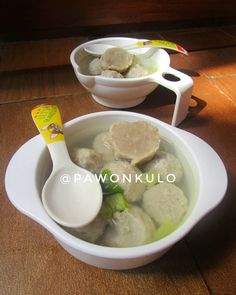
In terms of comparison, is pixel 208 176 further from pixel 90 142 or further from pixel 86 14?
pixel 86 14

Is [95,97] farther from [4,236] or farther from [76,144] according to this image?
[4,236]

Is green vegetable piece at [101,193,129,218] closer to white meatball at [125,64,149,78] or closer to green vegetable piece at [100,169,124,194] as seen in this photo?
green vegetable piece at [100,169,124,194]

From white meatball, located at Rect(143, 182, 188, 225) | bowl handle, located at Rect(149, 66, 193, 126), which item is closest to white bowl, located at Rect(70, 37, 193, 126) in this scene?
bowl handle, located at Rect(149, 66, 193, 126)

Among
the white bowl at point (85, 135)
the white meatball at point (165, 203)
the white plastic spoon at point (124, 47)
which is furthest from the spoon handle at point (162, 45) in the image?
the white meatball at point (165, 203)

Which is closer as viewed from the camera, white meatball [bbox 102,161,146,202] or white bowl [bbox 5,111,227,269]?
white bowl [bbox 5,111,227,269]

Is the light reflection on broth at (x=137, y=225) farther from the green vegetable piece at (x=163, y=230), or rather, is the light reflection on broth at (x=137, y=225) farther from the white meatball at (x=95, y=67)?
the white meatball at (x=95, y=67)

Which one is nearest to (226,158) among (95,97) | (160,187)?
(160,187)

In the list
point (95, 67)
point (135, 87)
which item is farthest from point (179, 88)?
point (95, 67)
